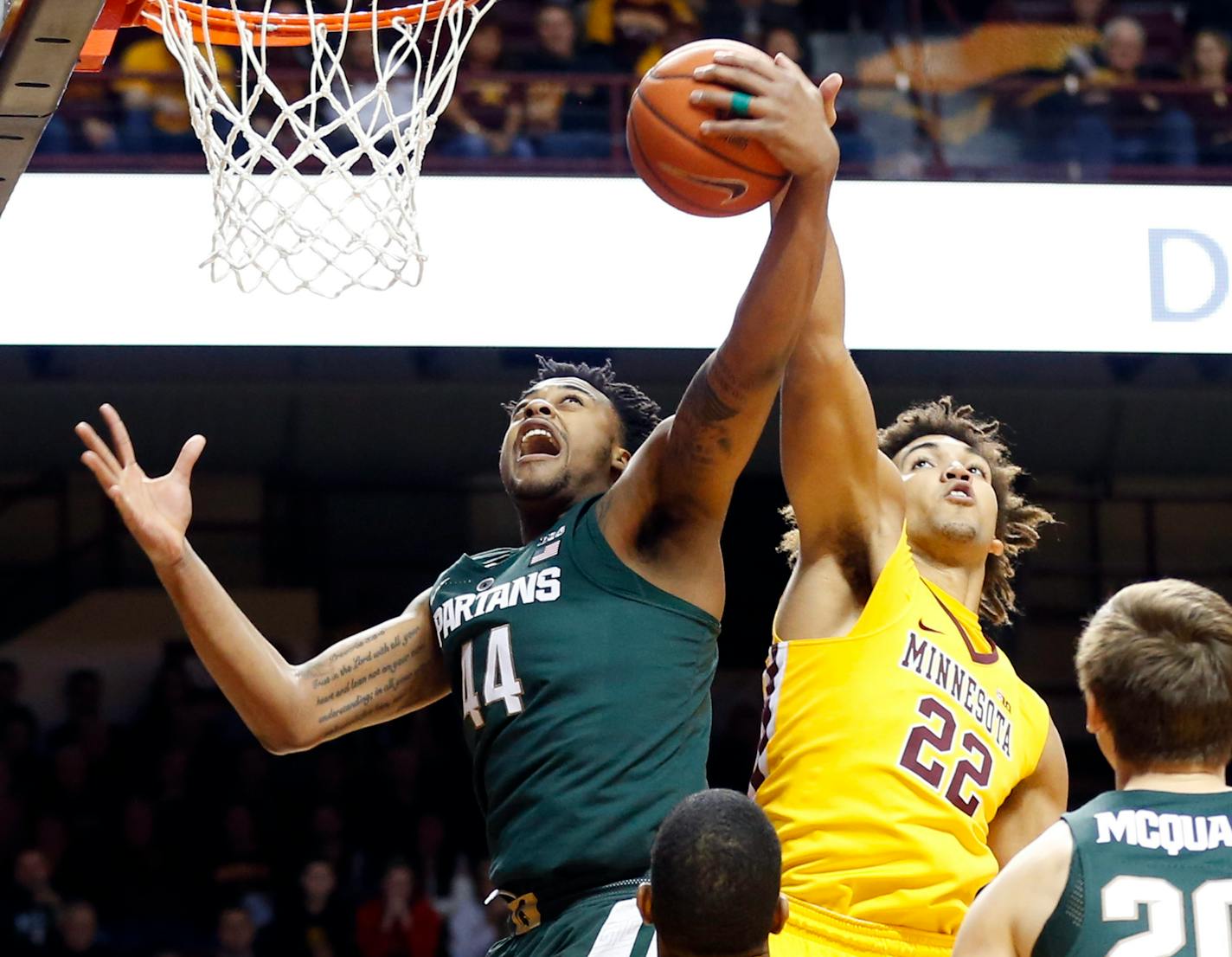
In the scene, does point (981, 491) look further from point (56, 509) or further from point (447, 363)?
point (56, 509)

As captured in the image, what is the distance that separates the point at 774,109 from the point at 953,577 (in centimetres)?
132

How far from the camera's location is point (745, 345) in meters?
2.63

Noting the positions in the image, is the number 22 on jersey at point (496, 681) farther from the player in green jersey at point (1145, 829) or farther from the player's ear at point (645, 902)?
the player in green jersey at point (1145, 829)

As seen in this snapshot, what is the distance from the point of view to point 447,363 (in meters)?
8.61

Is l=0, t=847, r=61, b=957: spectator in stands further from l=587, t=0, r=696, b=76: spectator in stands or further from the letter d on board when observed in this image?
the letter d on board

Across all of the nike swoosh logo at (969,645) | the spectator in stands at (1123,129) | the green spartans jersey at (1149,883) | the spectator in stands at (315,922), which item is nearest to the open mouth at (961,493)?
the nike swoosh logo at (969,645)

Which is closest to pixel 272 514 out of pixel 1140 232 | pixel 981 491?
pixel 1140 232

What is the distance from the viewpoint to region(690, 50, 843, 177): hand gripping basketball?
2469 mm

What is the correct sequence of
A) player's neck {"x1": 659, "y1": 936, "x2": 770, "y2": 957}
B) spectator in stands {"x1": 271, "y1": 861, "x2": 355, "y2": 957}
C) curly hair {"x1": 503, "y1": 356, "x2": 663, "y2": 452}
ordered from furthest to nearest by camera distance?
spectator in stands {"x1": 271, "y1": 861, "x2": 355, "y2": 957}, curly hair {"x1": 503, "y1": 356, "x2": 663, "y2": 452}, player's neck {"x1": 659, "y1": 936, "x2": 770, "y2": 957}

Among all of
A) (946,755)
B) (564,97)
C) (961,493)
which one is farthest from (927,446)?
(564,97)

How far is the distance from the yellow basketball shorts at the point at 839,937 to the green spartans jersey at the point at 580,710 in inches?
12.3

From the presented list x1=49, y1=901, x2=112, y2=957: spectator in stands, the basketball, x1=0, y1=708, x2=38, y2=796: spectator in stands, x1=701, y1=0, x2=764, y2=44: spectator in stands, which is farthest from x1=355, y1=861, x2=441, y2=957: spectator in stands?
the basketball

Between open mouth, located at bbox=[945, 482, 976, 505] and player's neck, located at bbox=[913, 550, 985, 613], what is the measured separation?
0.12 meters

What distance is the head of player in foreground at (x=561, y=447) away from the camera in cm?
308
